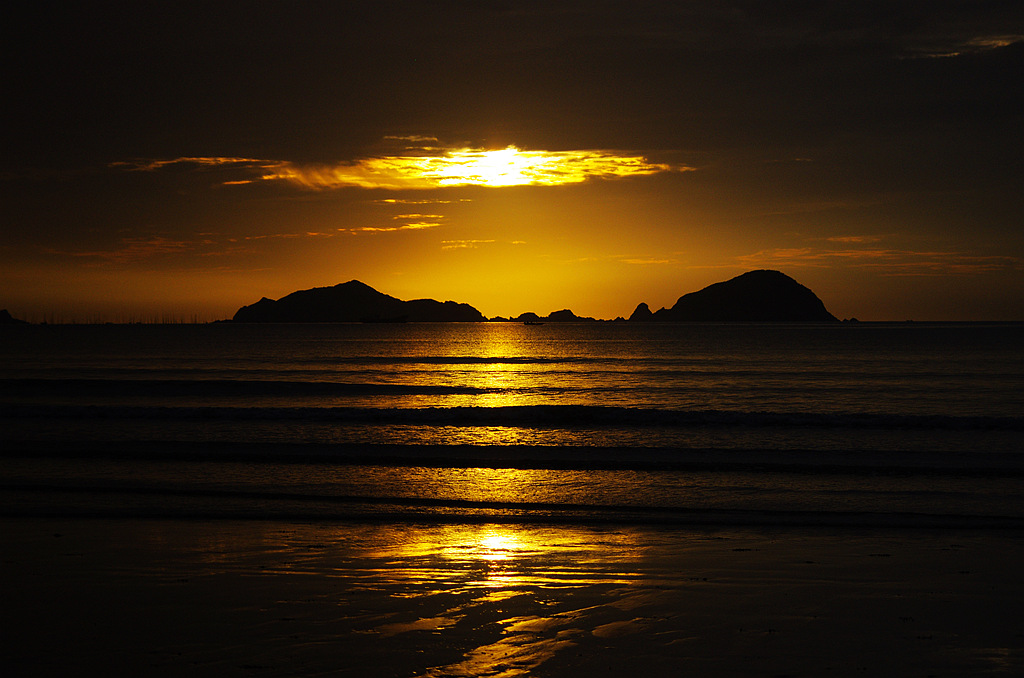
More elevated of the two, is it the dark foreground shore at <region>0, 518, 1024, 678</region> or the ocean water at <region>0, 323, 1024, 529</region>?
the dark foreground shore at <region>0, 518, 1024, 678</region>

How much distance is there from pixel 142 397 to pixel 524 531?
35.3 meters

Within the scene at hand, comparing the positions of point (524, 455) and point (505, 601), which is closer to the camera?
point (505, 601)

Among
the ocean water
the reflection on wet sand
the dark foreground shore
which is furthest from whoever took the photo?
the ocean water

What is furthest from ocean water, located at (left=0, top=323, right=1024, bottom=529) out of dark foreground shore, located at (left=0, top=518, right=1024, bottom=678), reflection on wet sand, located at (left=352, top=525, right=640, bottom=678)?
dark foreground shore, located at (left=0, top=518, right=1024, bottom=678)

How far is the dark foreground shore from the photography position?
674cm

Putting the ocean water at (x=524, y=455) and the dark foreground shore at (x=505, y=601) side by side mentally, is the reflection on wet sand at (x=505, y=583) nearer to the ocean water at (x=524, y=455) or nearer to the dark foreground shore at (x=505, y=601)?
the dark foreground shore at (x=505, y=601)

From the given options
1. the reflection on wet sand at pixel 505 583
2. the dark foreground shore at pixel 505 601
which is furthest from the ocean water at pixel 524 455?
the dark foreground shore at pixel 505 601

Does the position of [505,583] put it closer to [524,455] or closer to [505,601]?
[505,601]

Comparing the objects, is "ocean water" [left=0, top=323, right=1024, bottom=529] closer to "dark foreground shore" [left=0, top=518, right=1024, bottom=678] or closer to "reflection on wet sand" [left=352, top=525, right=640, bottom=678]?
"reflection on wet sand" [left=352, top=525, right=640, bottom=678]

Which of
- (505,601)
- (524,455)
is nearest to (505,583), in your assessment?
(505,601)

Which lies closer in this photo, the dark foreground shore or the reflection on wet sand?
the dark foreground shore

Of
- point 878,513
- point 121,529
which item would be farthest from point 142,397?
point 878,513

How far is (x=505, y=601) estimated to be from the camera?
→ 830 cm

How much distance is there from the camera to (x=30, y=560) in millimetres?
10000
